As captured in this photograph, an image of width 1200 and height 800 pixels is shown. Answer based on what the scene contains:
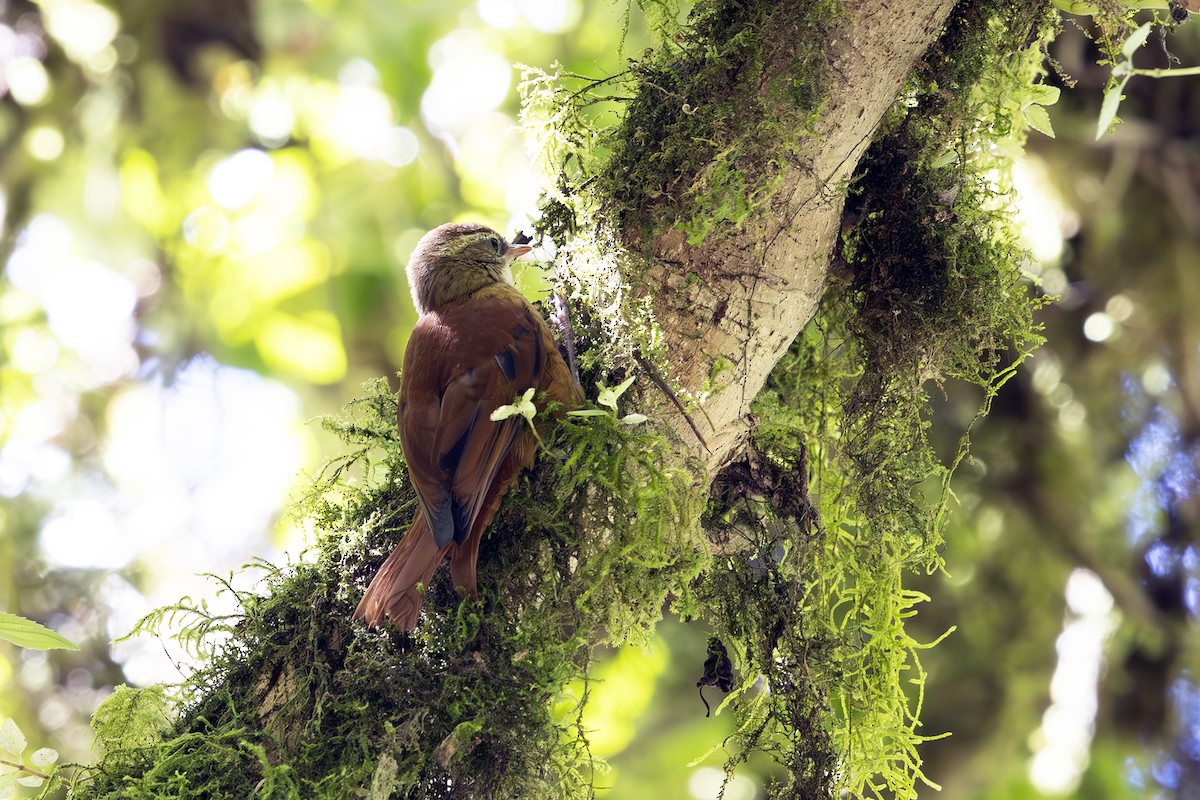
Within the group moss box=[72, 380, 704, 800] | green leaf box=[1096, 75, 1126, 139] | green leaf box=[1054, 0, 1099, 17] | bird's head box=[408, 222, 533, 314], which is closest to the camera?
green leaf box=[1096, 75, 1126, 139]

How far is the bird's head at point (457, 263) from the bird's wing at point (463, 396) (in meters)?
0.27

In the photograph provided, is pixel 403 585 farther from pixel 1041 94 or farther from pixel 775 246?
pixel 1041 94

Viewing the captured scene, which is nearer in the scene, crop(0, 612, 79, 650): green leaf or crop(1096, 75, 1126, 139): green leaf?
crop(0, 612, 79, 650): green leaf

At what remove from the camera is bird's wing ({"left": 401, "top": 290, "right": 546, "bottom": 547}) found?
214 centimetres

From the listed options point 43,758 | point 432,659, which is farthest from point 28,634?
point 432,659

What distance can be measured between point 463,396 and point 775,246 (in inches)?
30.4

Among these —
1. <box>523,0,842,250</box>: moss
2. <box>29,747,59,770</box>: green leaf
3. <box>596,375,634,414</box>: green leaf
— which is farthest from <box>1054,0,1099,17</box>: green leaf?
<box>29,747,59,770</box>: green leaf

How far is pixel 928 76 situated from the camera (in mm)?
2477

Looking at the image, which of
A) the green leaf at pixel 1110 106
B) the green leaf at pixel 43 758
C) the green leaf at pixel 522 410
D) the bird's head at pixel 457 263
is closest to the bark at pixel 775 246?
the green leaf at pixel 522 410

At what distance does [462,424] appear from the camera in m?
2.38

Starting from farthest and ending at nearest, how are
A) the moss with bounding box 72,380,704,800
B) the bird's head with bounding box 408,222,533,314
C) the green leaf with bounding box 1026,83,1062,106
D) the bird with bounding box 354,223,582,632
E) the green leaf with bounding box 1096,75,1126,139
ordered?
the bird's head with bounding box 408,222,533,314
the green leaf with bounding box 1026,83,1062,106
the bird with bounding box 354,223,582,632
the moss with bounding box 72,380,704,800
the green leaf with bounding box 1096,75,1126,139

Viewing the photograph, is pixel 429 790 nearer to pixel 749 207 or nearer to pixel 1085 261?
pixel 749 207

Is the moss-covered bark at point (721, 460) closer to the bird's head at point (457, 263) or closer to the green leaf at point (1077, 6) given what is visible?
the green leaf at point (1077, 6)

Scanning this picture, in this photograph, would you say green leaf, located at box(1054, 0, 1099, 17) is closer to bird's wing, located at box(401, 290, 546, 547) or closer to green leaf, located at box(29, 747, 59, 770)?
bird's wing, located at box(401, 290, 546, 547)
